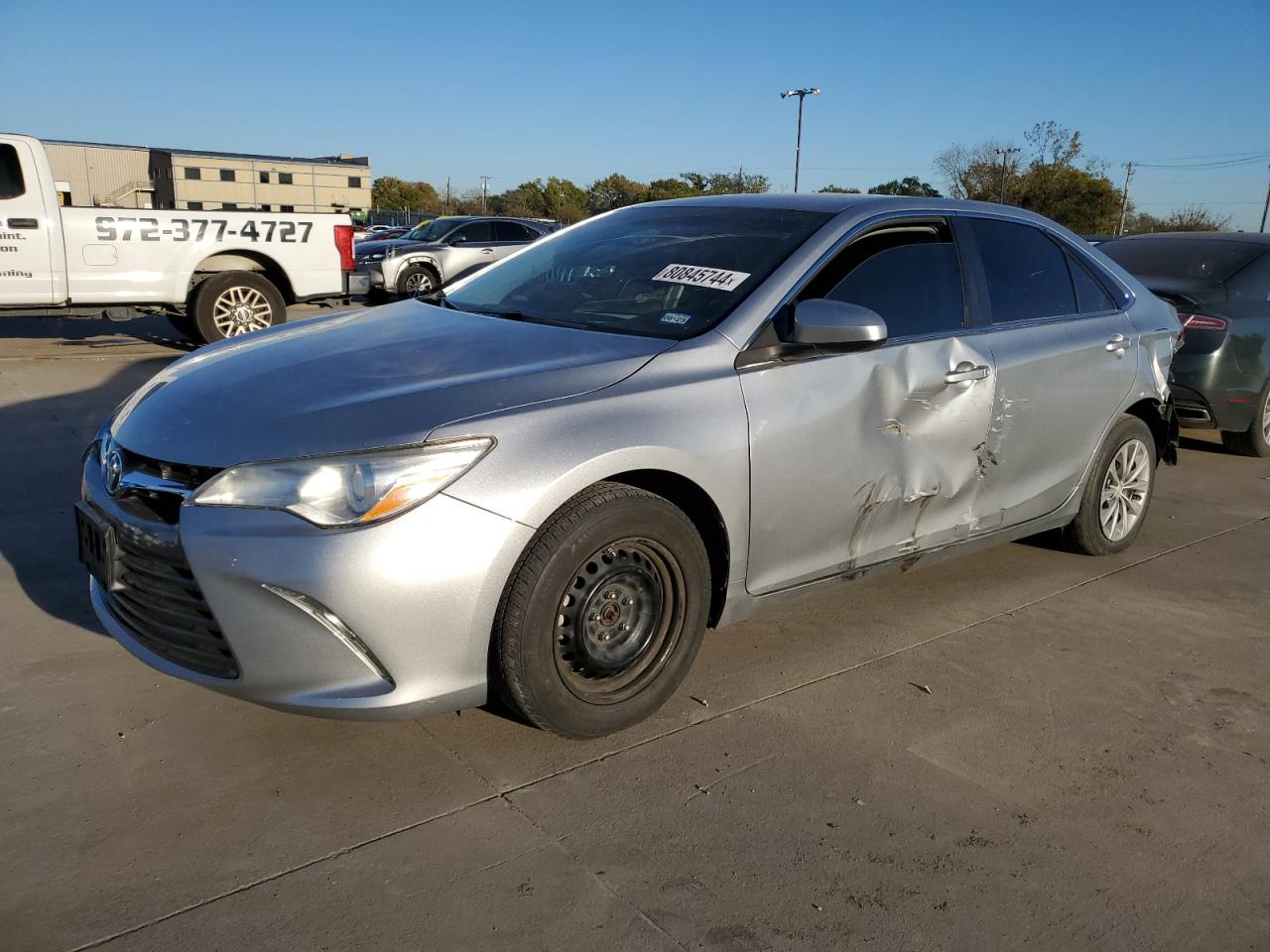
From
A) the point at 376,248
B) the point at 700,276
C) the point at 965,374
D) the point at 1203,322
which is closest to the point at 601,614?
the point at 700,276

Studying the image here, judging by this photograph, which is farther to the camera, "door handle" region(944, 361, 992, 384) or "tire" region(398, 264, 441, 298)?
"tire" region(398, 264, 441, 298)

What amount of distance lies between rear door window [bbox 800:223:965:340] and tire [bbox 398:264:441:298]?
13035 millimetres

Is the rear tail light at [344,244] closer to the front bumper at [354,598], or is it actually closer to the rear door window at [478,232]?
the rear door window at [478,232]

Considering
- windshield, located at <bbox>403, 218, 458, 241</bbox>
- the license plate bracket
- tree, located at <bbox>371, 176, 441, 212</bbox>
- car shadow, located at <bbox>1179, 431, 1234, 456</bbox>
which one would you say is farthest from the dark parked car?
tree, located at <bbox>371, 176, 441, 212</bbox>

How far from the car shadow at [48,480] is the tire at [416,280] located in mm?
7162

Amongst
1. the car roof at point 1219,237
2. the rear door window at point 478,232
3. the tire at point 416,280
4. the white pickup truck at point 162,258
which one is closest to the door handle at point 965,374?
the car roof at point 1219,237

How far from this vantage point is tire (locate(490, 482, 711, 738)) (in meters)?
2.76

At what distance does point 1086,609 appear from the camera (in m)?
4.41

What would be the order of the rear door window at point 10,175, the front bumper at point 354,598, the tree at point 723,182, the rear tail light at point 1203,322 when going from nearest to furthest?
the front bumper at point 354,598 < the rear tail light at point 1203,322 < the rear door window at point 10,175 < the tree at point 723,182

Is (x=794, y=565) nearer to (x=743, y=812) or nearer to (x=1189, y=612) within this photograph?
(x=743, y=812)

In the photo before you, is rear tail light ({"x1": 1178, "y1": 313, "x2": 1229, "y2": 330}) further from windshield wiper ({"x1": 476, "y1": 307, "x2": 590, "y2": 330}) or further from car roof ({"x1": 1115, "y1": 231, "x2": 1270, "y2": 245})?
windshield wiper ({"x1": 476, "y1": 307, "x2": 590, "y2": 330})

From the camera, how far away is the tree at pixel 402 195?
269 ft

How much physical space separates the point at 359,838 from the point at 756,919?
1024 millimetres

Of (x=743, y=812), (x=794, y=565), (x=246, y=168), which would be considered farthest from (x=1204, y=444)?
(x=246, y=168)
